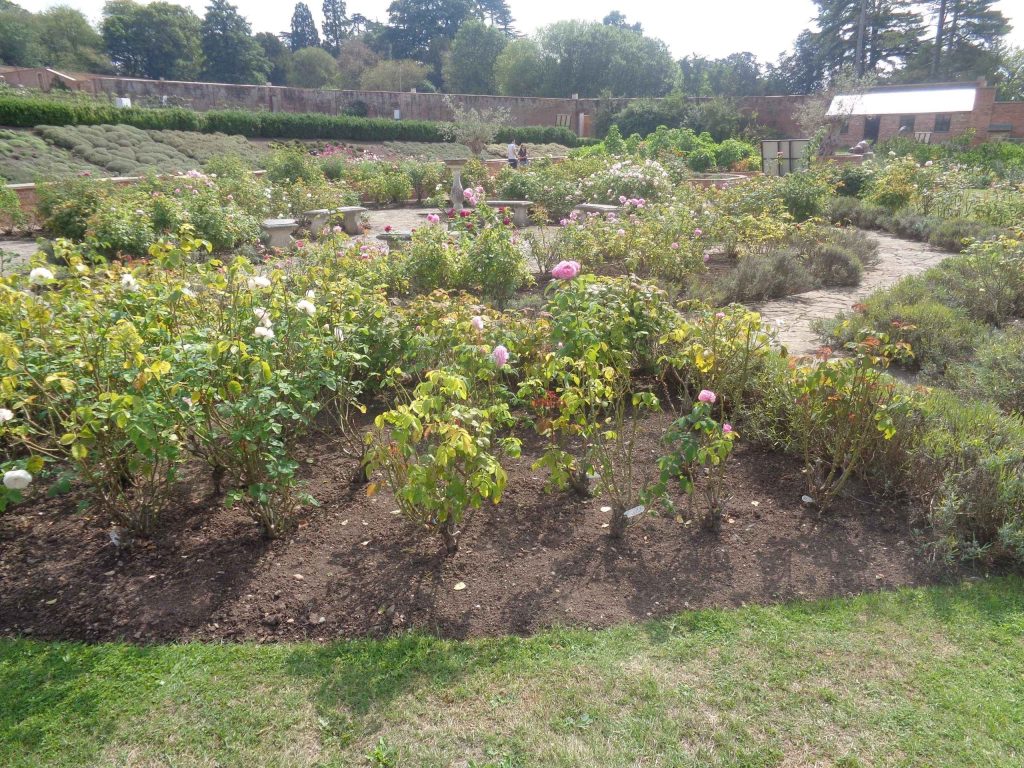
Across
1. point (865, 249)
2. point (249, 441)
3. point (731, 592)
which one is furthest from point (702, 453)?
point (865, 249)

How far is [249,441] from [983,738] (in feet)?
8.59

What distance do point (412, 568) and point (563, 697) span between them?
0.85 m

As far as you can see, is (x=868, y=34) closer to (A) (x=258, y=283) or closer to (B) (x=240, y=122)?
(B) (x=240, y=122)

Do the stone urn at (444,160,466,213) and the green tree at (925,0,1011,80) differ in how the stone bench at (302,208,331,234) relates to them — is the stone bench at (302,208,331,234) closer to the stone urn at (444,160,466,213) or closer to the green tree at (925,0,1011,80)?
the stone urn at (444,160,466,213)

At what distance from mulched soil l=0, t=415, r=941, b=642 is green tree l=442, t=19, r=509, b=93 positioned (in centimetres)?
5617

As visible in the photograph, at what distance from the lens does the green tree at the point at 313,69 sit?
55.8 metres

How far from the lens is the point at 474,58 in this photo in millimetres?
53219

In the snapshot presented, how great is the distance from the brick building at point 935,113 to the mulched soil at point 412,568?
97.9 feet

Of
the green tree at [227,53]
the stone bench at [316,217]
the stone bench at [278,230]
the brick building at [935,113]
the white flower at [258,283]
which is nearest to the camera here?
the white flower at [258,283]

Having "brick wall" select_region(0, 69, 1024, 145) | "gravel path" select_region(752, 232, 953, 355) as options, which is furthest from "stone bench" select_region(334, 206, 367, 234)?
"brick wall" select_region(0, 69, 1024, 145)

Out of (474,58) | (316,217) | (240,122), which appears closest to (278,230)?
(316,217)

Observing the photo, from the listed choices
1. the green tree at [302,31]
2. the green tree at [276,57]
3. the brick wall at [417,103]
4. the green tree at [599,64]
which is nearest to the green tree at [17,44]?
the brick wall at [417,103]

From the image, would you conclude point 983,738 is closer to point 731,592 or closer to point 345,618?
point 731,592

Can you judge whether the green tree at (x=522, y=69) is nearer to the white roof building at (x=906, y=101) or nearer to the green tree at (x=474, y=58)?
the green tree at (x=474, y=58)
